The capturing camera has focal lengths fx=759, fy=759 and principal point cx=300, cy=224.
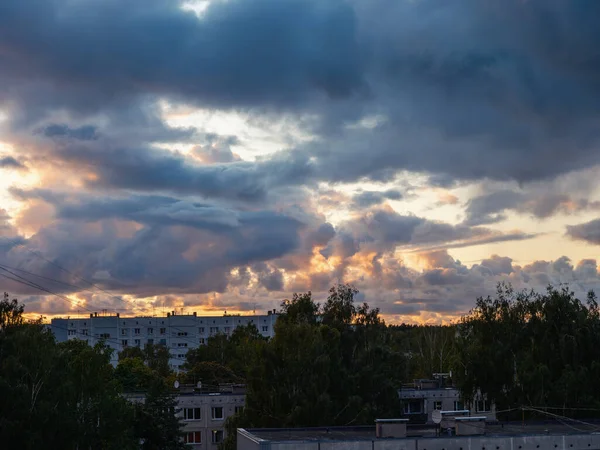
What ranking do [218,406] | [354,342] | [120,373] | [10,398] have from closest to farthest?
[10,398]
[354,342]
[218,406]
[120,373]

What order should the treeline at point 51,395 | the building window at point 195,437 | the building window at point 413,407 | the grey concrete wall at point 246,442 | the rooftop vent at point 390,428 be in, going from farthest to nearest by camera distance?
the building window at point 413,407 < the building window at point 195,437 < the treeline at point 51,395 < the rooftop vent at point 390,428 < the grey concrete wall at point 246,442

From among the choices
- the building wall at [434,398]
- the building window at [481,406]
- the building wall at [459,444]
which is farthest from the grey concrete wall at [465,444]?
the building wall at [434,398]

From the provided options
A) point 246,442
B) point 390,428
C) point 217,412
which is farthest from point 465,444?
point 217,412

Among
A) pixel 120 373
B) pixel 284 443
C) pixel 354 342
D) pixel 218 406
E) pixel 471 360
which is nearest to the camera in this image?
pixel 284 443

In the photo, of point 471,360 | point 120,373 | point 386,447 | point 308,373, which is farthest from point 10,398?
point 120,373

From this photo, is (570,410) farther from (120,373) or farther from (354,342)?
(120,373)

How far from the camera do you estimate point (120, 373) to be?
116688 millimetres

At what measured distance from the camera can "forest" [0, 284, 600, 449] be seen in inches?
2221

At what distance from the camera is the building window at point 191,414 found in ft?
273

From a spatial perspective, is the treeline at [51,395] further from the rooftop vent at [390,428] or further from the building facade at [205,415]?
the rooftop vent at [390,428]

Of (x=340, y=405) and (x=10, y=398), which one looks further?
(x=340, y=405)

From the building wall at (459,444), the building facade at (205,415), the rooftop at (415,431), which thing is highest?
the building wall at (459,444)

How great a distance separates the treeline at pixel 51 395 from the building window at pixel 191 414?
64.3ft

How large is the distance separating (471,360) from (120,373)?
64803 millimetres
